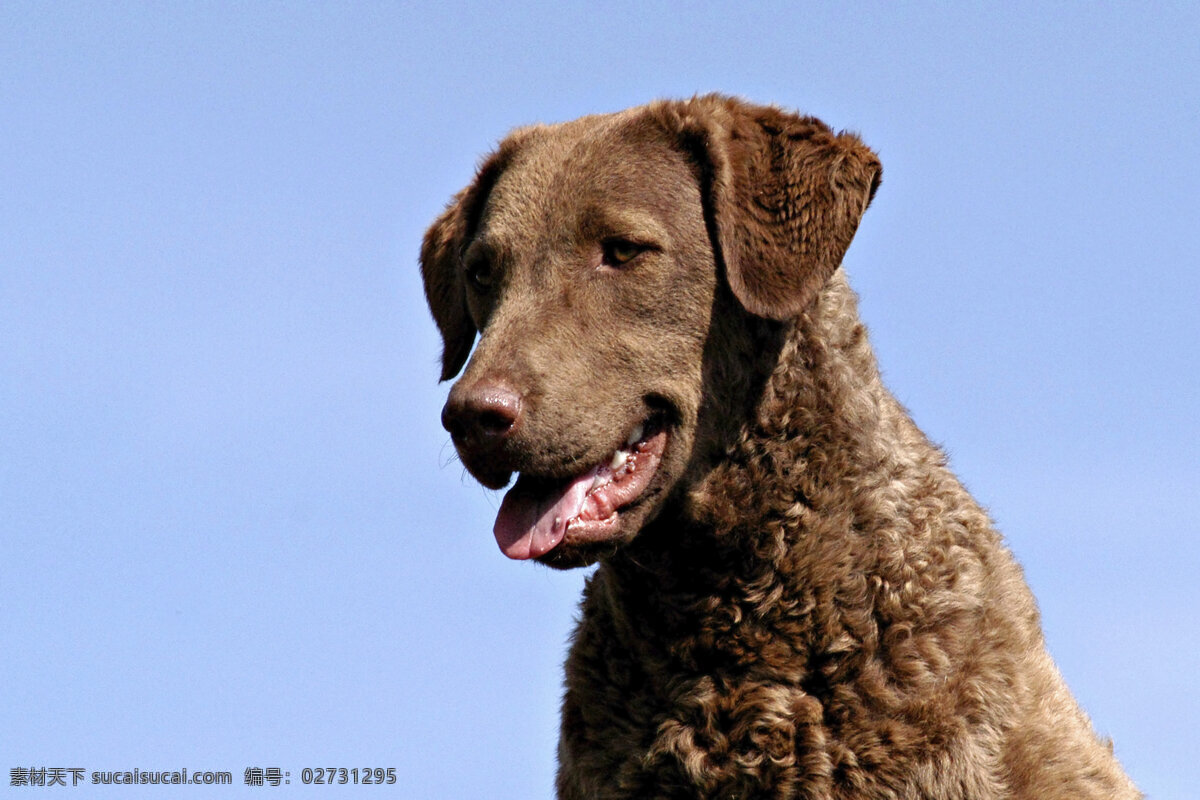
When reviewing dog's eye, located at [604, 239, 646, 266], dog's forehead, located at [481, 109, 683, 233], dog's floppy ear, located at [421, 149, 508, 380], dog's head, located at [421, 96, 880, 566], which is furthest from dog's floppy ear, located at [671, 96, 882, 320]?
dog's floppy ear, located at [421, 149, 508, 380]

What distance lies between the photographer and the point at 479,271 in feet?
15.8

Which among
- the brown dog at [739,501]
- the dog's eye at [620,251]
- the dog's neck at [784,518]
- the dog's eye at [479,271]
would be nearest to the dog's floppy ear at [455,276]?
the dog's eye at [479,271]

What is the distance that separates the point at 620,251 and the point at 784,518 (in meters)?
0.96

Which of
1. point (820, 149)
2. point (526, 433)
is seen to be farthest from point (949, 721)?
point (820, 149)

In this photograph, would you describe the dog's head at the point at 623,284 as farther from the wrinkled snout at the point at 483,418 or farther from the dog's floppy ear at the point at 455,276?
the dog's floppy ear at the point at 455,276

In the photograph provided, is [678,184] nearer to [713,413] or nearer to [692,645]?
[713,413]

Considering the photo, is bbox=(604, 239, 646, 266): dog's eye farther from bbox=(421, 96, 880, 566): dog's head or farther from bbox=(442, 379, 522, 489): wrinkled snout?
bbox=(442, 379, 522, 489): wrinkled snout

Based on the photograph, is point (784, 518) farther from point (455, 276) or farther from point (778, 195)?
point (455, 276)

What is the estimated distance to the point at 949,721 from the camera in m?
3.97

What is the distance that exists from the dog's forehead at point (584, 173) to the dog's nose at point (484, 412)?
2.38ft

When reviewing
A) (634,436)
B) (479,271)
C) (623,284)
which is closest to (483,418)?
(634,436)

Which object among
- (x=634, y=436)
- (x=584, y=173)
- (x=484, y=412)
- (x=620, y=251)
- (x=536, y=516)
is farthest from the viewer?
(x=584, y=173)

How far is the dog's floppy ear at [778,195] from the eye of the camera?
4.33 metres

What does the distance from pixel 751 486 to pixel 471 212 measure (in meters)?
1.66
